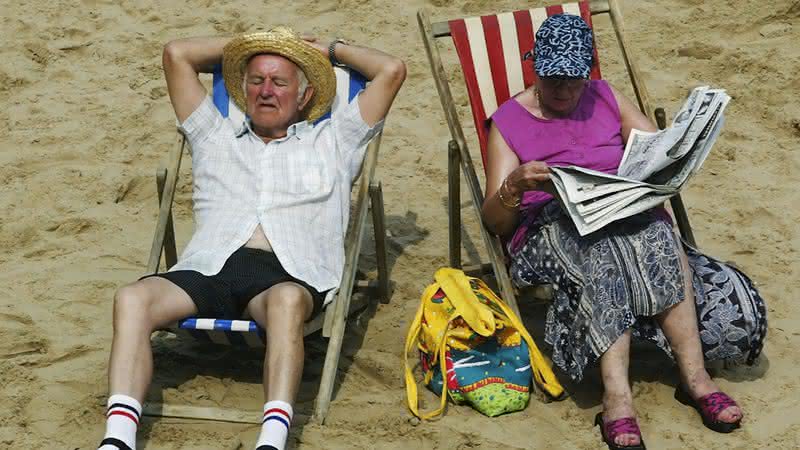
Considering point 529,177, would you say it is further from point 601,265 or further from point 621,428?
point 621,428

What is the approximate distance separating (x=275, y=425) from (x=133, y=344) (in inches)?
21.8

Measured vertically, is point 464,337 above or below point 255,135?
below

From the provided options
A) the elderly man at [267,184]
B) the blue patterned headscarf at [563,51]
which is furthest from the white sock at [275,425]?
the blue patterned headscarf at [563,51]

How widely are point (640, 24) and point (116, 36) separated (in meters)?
3.07

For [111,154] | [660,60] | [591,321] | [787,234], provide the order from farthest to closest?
1. [660,60]
2. [111,154]
3. [787,234]
4. [591,321]

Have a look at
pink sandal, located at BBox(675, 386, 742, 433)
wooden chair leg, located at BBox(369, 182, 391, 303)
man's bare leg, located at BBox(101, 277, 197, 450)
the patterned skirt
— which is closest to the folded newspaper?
the patterned skirt

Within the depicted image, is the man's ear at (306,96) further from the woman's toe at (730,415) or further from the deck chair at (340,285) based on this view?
the woman's toe at (730,415)

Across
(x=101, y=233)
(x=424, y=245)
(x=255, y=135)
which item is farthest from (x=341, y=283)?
(x=101, y=233)

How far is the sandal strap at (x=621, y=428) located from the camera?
4.09 metres

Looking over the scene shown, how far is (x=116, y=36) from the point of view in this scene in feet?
24.2

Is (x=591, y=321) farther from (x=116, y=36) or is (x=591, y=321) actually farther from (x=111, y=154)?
(x=116, y=36)

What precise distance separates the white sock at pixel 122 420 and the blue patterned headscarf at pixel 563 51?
186 centimetres

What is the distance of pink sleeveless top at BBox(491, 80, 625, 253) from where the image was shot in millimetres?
4641

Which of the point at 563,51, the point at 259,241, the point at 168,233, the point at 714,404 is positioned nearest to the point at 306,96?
the point at 259,241
